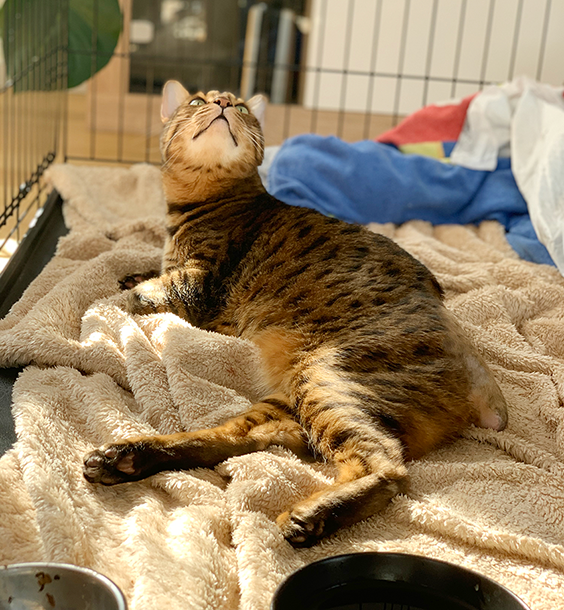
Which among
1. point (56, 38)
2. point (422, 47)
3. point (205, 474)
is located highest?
point (422, 47)

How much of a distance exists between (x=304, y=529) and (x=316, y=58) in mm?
4063

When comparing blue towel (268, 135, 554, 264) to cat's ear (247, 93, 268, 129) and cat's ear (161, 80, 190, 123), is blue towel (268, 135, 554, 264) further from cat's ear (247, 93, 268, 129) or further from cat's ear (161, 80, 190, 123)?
cat's ear (161, 80, 190, 123)

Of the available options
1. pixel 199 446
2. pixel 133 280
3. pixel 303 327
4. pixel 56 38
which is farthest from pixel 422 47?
pixel 199 446

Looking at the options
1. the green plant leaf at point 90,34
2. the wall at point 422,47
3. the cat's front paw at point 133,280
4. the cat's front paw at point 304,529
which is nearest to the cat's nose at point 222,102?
the cat's front paw at point 133,280

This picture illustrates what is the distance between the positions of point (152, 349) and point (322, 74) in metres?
3.56

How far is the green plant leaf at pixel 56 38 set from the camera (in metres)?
2.62

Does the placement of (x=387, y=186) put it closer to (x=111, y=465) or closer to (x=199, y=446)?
(x=199, y=446)

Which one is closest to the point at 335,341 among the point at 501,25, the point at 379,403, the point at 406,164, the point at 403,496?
the point at 379,403

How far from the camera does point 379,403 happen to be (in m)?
1.38

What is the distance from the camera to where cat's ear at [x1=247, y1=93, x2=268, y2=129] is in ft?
7.39

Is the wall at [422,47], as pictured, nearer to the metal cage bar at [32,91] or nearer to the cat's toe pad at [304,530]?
the metal cage bar at [32,91]

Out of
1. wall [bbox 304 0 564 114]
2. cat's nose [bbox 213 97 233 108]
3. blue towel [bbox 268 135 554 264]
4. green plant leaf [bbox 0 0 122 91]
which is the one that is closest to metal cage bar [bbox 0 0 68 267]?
green plant leaf [bbox 0 0 122 91]

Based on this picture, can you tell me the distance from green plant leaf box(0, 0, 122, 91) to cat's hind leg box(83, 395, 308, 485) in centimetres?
145

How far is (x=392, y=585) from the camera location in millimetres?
1034
